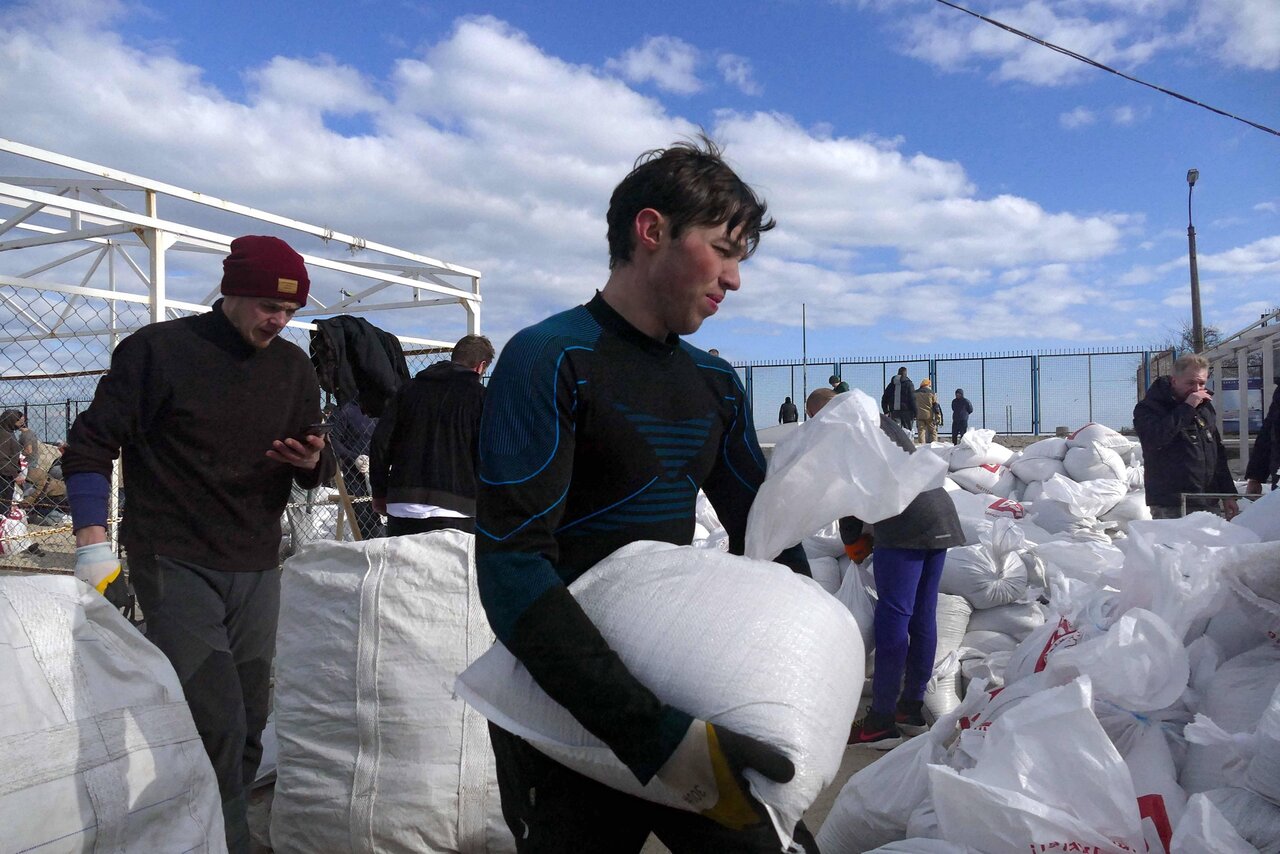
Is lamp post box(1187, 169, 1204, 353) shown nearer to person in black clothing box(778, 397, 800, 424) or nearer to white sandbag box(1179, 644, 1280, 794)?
person in black clothing box(778, 397, 800, 424)

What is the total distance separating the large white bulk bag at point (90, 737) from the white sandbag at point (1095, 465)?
24.6 feet

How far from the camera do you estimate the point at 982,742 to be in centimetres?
206

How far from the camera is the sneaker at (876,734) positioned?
3.57 m

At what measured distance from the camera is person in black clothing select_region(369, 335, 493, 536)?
11.0 ft

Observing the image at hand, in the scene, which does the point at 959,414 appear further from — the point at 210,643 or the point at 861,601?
the point at 210,643

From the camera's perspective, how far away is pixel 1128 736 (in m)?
2.07

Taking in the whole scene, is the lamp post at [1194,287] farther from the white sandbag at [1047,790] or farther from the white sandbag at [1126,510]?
the white sandbag at [1047,790]

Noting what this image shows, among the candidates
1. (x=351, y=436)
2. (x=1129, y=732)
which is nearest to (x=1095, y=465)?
(x=351, y=436)

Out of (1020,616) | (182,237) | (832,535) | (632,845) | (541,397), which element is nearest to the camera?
(541,397)

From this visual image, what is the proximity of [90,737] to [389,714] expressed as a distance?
2.78ft

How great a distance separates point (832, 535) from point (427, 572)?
2859 millimetres

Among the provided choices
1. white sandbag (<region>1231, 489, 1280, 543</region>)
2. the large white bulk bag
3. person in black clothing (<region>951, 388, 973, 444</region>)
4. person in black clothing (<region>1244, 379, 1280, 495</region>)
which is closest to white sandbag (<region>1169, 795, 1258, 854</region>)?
white sandbag (<region>1231, 489, 1280, 543</region>)

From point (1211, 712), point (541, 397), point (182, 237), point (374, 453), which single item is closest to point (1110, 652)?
point (1211, 712)

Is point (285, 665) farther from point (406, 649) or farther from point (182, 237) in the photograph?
point (182, 237)
